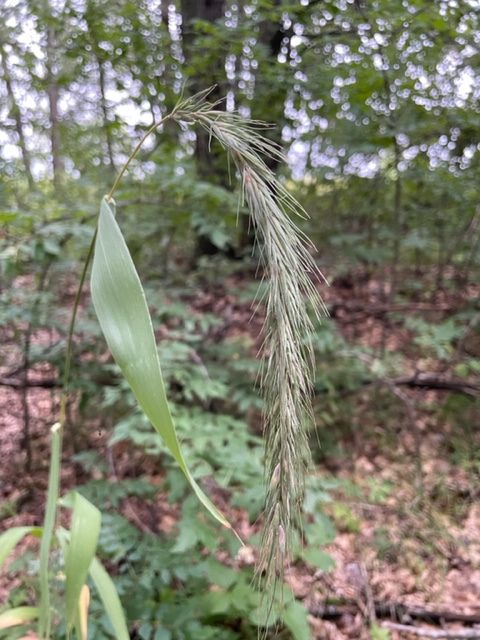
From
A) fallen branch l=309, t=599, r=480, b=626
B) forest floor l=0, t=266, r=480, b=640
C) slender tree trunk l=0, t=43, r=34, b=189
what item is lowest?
fallen branch l=309, t=599, r=480, b=626

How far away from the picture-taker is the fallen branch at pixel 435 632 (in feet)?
5.78

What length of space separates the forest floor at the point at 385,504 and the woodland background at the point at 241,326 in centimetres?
1

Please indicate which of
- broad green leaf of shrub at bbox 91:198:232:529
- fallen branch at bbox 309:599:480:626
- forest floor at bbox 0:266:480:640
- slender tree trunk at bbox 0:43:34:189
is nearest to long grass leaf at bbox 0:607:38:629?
broad green leaf of shrub at bbox 91:198:232:529

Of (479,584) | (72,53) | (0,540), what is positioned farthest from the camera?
(72,53)

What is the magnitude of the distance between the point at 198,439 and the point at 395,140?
222 centimetres

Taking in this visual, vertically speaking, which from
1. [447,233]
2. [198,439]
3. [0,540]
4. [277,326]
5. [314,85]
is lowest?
[0,540]

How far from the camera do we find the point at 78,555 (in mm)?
862

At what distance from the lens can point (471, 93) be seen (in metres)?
2.84

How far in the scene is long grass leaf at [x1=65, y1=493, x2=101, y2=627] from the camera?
84 cm

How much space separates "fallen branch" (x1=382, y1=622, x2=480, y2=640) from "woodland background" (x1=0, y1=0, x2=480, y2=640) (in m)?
0.03

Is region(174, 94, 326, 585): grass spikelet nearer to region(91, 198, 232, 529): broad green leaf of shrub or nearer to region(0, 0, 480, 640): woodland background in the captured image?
region(91, 198, 232, 529): broad green leaf of shrub

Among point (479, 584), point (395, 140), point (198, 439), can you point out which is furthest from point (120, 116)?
point (479, 584)

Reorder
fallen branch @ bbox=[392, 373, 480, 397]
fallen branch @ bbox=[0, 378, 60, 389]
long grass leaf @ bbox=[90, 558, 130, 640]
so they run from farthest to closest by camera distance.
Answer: fallen branch @ bbox=[392, 373, 480, 397] < fallen branch @ bbox=[0, 378, 60, 389] < long grass leaf @ bbox=[90, 558, 130, 640]

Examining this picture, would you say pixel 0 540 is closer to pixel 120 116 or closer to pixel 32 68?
pixel 120 116
